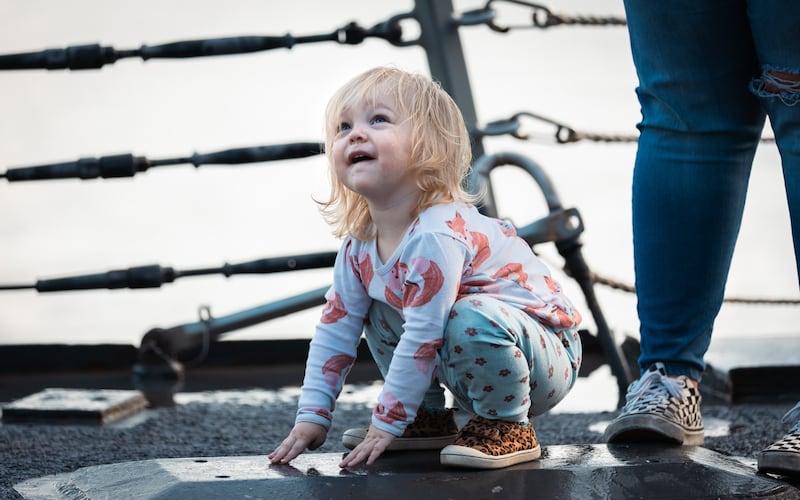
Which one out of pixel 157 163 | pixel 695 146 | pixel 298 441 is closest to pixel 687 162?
pixel 695 146

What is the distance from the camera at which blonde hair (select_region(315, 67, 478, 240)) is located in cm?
138

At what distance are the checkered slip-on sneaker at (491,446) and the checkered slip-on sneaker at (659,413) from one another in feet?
0.61

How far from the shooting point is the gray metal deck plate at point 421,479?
1.19 metres

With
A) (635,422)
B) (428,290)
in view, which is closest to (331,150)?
(428,290)

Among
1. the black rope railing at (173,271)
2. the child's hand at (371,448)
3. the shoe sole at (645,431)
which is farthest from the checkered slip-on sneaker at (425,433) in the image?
the black rope railing at (173,271)

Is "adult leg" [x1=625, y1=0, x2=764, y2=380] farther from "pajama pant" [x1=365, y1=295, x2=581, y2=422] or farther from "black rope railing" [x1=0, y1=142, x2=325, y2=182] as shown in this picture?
"black rope railing" [x1=0, y1=142, x2=325, y2=182]

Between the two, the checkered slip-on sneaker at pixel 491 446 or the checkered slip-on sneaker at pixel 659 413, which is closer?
the checkered slip-on sneaker at pixel 491 446

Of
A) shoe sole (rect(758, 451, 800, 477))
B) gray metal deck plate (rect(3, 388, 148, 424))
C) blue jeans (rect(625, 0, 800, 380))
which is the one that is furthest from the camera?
gray metal deck plate (rect(3, 388, 148, 424))

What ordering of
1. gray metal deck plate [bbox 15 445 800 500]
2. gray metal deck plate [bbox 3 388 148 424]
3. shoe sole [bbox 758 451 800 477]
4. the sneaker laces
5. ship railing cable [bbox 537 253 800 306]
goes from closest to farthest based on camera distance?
gray metal deck plate [bbox 15 445 800 500] < shoe sole [bbox 758 451 800 477] < the sneaker laces < gray metal deck plate [bbox 3 388 148 424] < ship railing cable [bbox 537 253 800 306]

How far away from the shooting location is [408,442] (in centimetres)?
144

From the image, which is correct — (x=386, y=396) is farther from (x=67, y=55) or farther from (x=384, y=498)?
(x=67, y=55)

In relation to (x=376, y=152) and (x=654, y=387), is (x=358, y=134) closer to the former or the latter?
(x=376, y=152)

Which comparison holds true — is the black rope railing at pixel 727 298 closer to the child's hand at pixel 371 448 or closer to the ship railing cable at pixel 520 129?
the ship railing cable at pixel 520 129

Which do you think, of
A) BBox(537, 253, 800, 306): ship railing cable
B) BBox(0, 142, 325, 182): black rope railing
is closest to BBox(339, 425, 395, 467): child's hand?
BBox(537, 253, 800, 306): ship railing cable
